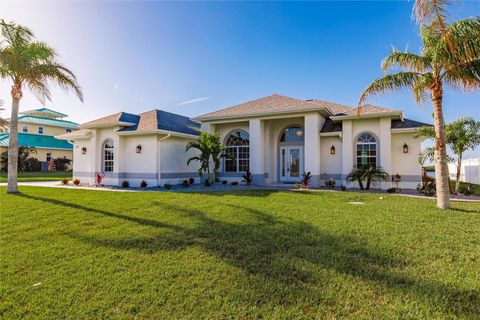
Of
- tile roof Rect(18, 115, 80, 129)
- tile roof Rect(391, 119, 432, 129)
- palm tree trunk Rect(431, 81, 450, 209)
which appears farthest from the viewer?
tile roof Rect(18, 115, 80, 129)

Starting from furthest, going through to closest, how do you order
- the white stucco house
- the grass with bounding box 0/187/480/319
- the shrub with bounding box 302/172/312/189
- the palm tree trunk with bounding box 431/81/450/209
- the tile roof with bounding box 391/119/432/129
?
the shrub with bounding box 302/172/312/189
the white stucco house
the tile roof with bounding box 391/119/432/129
the palm tree trunk with bounding box 431/81/450/209
the grass with bounding box 0/187/480/319

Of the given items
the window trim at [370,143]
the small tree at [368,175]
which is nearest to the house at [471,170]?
the window trim at [370,143]

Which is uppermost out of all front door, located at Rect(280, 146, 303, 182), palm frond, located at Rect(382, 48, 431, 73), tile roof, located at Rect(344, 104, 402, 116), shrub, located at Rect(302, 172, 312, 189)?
palm frond, located at Rect(382, 48, 431, 73)

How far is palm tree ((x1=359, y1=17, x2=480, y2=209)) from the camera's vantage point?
7980 mm

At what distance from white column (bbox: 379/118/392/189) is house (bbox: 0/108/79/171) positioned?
3771cm

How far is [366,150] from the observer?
15273mm

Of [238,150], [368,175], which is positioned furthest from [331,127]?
[238,150]

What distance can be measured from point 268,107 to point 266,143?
2453 mm

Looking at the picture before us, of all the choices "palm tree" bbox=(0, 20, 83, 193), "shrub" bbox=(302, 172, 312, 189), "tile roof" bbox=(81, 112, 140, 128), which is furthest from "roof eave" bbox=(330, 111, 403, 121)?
"palm tree" bbox=(0, 20, 83, 193)

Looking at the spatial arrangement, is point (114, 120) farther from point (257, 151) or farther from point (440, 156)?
point (440, 156)

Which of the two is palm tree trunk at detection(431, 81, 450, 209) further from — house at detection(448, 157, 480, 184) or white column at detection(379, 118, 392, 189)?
house at detection(448, 157, 480, 184)

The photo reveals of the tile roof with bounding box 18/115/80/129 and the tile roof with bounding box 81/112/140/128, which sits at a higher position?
the tile roof with bounding box 18/115/80/129

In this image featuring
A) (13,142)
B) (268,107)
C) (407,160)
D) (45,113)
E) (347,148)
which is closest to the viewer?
(13,142)

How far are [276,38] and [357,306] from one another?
50.7 ft
